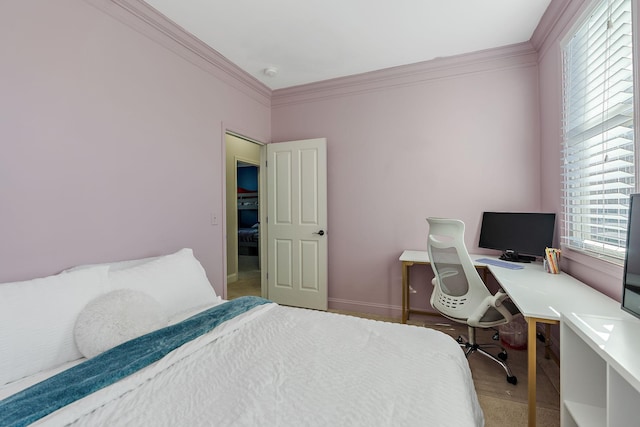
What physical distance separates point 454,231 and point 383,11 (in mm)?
1716

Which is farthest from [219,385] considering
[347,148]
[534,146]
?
[534,146]

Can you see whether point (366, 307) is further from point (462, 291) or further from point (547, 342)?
point (547, 342)

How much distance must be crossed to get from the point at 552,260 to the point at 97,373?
273 cm

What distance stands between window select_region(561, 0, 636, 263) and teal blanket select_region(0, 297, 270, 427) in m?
2.23

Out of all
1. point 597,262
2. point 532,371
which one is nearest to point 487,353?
point 532,371

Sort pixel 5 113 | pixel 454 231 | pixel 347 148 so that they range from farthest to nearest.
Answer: pixel 347 148
pixel 454 231
pixel 5 113

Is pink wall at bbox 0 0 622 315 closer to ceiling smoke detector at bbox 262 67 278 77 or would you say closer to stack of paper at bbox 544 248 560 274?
stack of paper at bbox 544 248 560 274

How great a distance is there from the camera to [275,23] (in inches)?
90.4

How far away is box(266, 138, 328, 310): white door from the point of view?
3.35 m

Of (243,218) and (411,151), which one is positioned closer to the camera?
(411,151)

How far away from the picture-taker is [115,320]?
131 centimetres

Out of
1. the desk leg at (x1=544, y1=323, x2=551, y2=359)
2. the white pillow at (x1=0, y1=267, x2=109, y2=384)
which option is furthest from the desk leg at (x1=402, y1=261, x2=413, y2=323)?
the white pillow at (x1=0, y1=267, x2=109, y2=384)

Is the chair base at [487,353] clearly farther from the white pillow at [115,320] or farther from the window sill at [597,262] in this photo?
the white pillow at [115,320]

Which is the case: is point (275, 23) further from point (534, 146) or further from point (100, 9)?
point (534, 146)
